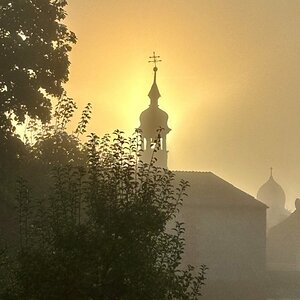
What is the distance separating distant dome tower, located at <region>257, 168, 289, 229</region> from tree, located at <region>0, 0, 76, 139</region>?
100m

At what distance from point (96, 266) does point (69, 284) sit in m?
0.56

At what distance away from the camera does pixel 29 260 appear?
46.0 feet

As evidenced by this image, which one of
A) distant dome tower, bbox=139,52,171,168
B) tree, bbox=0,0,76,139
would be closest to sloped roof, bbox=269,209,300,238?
distant dome tower, bbox=139,52,171,168

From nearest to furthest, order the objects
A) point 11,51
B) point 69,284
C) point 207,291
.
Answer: point 69,284 → point 11,51 → point 207,291

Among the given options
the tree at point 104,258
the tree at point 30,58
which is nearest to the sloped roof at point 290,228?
the tree at point 30,58

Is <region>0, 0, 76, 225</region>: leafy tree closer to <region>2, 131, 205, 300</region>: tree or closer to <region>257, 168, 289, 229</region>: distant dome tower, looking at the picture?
<region>2, 131, 205, 300</region>: tree

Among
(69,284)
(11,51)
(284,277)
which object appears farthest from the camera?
(284,277)

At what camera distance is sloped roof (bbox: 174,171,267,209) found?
205 ft

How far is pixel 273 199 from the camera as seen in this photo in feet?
416

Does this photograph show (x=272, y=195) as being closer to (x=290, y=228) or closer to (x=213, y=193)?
(x=290, y=228)

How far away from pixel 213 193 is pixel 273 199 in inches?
2550

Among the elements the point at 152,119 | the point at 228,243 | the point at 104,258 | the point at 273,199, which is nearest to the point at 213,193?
the point at 228,243

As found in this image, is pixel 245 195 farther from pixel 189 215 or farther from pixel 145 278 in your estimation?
pixel 145 278

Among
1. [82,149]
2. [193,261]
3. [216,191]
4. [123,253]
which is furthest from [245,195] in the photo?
[123,253]
